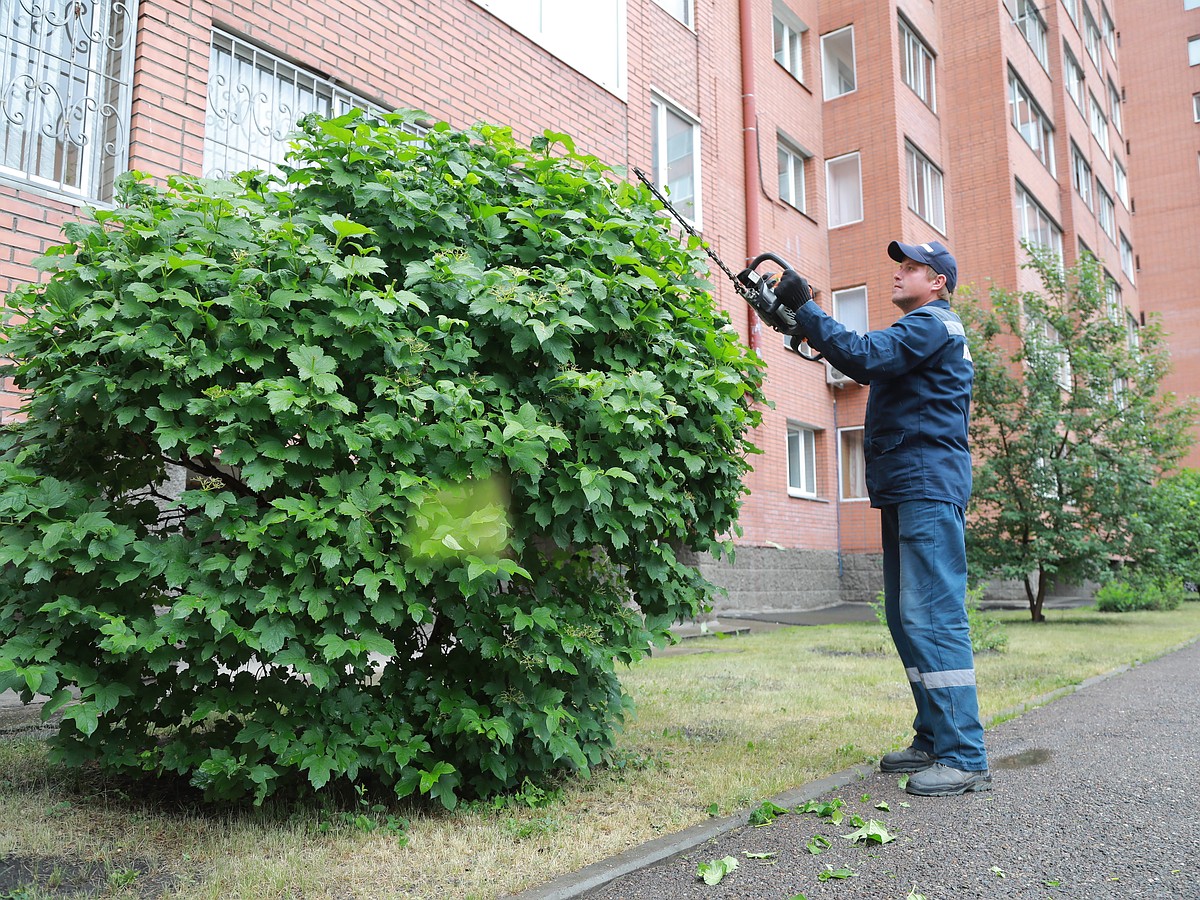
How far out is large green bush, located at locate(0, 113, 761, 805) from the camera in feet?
9.78

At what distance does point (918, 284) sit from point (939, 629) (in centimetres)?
155

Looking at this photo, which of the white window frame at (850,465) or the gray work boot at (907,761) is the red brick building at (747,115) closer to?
the white window frame at (850,465)

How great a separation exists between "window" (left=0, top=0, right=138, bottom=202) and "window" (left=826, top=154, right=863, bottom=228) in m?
14.7

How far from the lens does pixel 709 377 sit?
385 centimetres

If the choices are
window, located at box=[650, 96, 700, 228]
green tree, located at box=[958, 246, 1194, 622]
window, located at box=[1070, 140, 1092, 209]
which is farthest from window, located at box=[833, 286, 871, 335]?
window, located at box=[1070, 140, 1092, 209]

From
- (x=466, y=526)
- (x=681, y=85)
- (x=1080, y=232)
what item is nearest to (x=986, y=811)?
(x=466, y=526)

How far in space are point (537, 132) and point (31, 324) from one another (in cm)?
679

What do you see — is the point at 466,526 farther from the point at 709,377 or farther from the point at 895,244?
the point at 895,244

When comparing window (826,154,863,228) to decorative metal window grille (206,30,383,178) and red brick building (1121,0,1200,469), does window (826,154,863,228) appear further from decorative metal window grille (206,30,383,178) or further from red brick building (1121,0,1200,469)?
red brick building (1121,0,1200,469)

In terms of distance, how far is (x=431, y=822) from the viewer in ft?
11.0

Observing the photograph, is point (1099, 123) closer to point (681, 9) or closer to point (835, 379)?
point (835, 379)

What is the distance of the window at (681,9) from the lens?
45.0 ft

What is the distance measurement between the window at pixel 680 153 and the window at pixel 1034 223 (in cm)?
1030

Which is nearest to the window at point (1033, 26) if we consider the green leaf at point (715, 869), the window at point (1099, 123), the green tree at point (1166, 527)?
the window at point (1099, 123)
